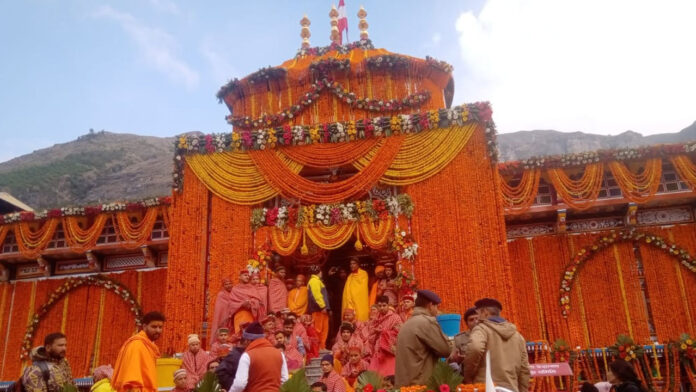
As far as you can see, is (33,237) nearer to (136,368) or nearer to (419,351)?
(136,368)

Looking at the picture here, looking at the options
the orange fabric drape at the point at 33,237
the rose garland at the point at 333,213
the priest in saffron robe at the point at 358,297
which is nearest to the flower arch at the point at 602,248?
the rose garland at the point at 333,213

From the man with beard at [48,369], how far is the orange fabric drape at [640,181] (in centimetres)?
1200

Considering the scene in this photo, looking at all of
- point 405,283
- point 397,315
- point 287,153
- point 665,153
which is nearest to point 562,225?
point 665,153

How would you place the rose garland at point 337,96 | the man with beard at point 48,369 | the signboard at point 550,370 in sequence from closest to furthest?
the man with beard at point 48,369 < the signboard at point 550,370 < the rose garland at point 337,96

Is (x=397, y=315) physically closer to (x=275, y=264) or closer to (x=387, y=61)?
(x=275, y=264)

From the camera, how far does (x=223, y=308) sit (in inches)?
491

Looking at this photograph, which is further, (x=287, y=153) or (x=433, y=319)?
(x=287, y=153)

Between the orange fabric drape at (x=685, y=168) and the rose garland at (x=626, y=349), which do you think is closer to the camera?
the rose garland at (x=626, y=349)

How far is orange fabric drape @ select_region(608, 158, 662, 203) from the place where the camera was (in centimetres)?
1344

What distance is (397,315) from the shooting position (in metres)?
10.7

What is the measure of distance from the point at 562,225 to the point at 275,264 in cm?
709

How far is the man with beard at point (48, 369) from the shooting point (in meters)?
5.88

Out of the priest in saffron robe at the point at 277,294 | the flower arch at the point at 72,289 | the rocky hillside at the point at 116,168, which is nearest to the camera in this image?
the priest in saffron robe at the point at 277,294

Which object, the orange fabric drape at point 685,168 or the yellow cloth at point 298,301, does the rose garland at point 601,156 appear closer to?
the orange fabric drape at point 685,168
